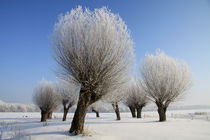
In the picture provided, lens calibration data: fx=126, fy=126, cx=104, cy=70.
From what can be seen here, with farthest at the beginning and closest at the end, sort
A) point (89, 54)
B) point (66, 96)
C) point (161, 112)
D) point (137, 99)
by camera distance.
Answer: point (137, 99)
point (66, 96)
point (161, 112)
point (89, 54)

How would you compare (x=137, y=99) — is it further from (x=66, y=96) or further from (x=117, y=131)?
(x=117, y=131)

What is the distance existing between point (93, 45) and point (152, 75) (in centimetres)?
1103

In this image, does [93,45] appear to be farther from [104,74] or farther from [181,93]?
[181,93]

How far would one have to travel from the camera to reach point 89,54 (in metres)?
6.87

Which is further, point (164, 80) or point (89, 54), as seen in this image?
point (164, 80)

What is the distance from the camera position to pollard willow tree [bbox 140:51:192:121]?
1502cm

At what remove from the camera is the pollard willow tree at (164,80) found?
15016 millimetres

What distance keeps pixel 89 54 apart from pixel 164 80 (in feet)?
38.1

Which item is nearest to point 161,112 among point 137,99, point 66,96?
point 137,99

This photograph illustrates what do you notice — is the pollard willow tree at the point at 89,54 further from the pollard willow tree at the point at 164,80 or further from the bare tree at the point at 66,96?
the bare tree at the point at 66,96

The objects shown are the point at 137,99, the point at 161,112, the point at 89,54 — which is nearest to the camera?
the point at 89,54

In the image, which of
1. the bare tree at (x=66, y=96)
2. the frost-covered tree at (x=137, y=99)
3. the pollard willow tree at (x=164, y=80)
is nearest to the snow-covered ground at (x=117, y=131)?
the pollard willow tree at (x=164, y=80)

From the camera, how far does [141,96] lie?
22.6 m

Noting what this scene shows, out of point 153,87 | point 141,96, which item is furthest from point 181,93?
point 141,96
